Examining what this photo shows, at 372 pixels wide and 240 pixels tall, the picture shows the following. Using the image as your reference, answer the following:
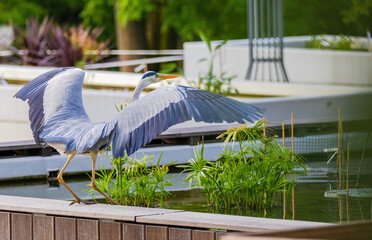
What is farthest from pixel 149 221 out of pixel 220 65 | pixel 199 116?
pixel 220 65

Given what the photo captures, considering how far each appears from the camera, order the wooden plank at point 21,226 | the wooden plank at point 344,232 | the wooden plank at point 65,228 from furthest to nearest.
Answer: the wooden plank at point 21,226, the wooden plank at point 65,228, the wooden plank at point 344,232

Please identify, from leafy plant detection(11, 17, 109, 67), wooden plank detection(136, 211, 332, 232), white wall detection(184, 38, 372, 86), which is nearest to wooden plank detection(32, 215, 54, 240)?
wooden plank detection(136, 211, 332, 232)

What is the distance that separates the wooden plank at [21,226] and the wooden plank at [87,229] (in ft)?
1.17

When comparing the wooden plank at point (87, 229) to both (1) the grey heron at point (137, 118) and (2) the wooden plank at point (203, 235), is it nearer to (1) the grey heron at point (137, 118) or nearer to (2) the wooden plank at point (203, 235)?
(1) the grey heron at point (137, 118)

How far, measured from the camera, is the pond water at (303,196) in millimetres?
5500

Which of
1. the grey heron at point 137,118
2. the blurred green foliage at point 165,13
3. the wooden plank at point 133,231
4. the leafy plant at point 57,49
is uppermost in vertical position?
the blurred green foliage at point 165,13

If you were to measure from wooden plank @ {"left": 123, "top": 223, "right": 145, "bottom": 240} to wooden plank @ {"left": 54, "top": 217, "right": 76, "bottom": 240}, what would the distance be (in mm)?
353

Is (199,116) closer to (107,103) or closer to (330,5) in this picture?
(330,5)

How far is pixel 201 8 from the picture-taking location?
22.9m

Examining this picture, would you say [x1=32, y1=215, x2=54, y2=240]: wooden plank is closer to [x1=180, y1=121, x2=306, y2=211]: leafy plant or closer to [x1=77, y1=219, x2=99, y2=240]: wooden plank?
[x1=77, y1=219, x2=99, y2=240]: wooden plank

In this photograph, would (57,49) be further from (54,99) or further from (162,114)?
(162,114)

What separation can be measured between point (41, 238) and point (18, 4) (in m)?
21.8

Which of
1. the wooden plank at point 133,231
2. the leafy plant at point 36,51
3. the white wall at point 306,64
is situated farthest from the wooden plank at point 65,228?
the leafy plant at point 36,51

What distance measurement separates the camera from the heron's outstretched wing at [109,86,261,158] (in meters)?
4.59
